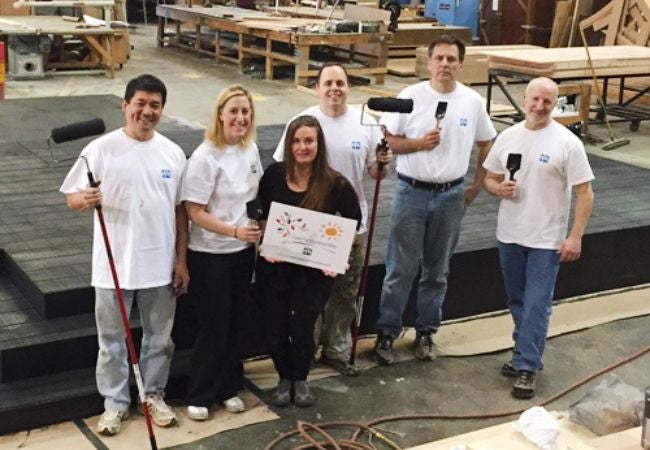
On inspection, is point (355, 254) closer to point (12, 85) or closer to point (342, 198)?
point (342, 198)

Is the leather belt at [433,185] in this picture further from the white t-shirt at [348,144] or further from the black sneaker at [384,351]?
the black sneaker at [384,351]

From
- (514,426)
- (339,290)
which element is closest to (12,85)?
(339,290)

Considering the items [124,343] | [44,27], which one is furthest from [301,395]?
[44,27]

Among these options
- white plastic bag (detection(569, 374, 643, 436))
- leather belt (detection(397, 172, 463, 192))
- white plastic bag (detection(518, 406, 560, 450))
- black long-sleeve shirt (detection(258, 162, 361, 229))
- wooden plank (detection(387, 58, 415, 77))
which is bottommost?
wooden plank (detection(387, 58, 415, 77))

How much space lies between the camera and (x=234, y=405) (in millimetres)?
4266

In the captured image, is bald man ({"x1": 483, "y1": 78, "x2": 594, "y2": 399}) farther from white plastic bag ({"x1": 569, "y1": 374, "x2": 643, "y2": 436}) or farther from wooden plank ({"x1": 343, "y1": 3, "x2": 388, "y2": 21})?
wooden plank ({"x1": 343, "y1": 3, "x2": 388, "y2": 21})

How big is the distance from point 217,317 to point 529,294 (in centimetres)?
158

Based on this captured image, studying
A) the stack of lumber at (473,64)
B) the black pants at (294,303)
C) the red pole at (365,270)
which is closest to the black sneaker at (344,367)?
the red pole at (365,270)

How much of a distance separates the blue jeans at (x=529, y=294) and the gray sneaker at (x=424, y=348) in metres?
0.46

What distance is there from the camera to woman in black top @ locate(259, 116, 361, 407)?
4.05m

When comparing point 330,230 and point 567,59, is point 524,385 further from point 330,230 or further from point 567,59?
point 567,59

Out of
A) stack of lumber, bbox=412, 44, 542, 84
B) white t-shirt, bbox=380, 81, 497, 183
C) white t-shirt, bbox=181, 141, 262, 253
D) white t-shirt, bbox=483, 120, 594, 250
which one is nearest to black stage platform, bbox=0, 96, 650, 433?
white t-shirt, bbox=181, 141, 262, 253

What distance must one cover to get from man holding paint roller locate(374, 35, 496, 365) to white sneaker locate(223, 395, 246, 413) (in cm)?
102

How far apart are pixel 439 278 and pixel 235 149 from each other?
1.40 metres
